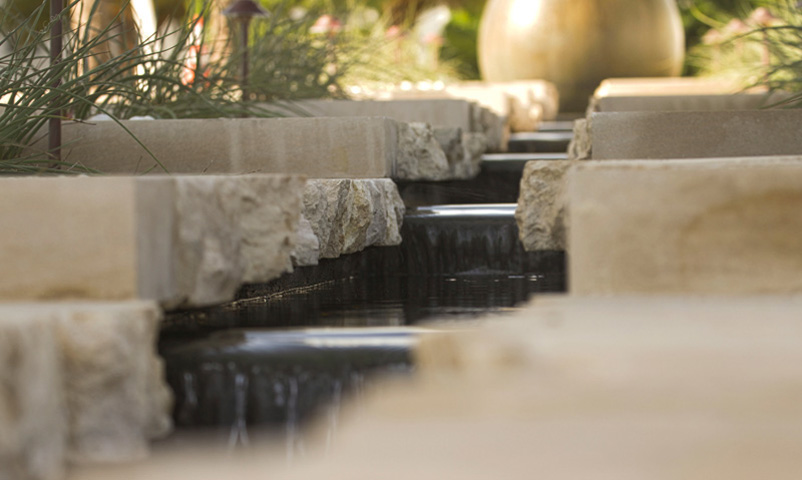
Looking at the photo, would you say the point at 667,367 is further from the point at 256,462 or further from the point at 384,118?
the point at 384,118

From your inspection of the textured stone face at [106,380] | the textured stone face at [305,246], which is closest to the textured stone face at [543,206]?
the textured stone face at [305,246]

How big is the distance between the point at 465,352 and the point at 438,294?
70.8 inches

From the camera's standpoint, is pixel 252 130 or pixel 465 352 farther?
pixel 252 130

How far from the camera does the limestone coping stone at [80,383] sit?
2.26 m

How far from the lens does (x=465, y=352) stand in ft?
7.31

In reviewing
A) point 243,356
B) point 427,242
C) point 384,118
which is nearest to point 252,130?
point 384,118

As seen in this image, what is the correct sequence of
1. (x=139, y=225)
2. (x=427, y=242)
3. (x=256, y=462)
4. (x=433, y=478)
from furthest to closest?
(x=427, y=242), (x=139, y=225), (x=256, y=462), (x=433, y=478)

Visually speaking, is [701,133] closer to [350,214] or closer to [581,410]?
[350,214]

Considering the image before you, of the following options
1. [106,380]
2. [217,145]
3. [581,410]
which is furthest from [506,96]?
[581,410]

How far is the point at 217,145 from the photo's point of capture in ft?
14.4

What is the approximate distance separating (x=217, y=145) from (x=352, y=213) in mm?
645

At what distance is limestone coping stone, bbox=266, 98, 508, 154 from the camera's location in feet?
20.1

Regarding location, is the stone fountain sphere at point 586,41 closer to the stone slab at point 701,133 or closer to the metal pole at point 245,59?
the metal pole at point 245,59

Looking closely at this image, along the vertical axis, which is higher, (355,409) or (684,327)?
(684,327)
